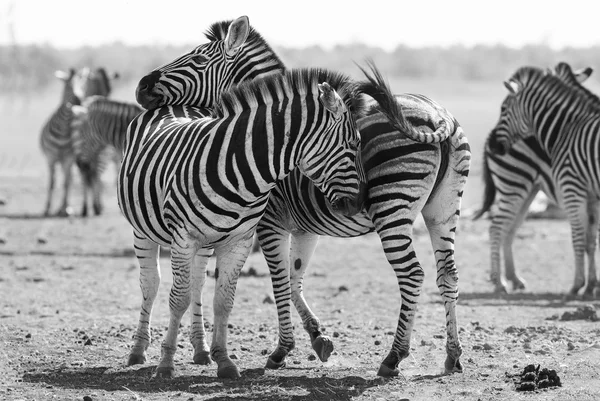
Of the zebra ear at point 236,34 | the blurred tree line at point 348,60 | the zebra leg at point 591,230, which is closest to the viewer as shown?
the zebra ear at point 236,34

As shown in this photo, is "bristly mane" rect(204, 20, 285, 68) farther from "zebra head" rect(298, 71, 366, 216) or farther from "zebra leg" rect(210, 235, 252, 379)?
"zebra leg" rect(210, 235, 252, 379)

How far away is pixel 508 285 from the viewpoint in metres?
13.3

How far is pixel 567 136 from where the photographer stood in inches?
488

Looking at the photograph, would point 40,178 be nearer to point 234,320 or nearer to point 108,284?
point 108,284

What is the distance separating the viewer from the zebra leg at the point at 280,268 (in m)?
7.82

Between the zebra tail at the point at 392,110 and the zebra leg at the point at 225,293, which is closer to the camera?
the zebra tail at the point at 392,110

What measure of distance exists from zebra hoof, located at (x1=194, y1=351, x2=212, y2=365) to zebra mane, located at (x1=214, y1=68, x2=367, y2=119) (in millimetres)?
2019

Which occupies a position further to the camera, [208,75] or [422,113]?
[208,75]

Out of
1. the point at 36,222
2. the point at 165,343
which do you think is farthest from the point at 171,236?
the point at 36,222

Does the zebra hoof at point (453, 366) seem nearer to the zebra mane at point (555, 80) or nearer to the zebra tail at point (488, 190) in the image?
the zebra mane at point (555, 80)

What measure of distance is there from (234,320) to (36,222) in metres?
10.5

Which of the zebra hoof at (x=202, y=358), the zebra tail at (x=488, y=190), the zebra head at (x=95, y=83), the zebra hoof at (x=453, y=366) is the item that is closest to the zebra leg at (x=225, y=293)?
the zebra hoof at (x=202, y=358)

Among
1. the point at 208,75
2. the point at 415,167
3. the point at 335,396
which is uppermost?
the point at 208,75

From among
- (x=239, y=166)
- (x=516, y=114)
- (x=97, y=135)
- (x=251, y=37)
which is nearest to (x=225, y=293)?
(x=239, y=166)
